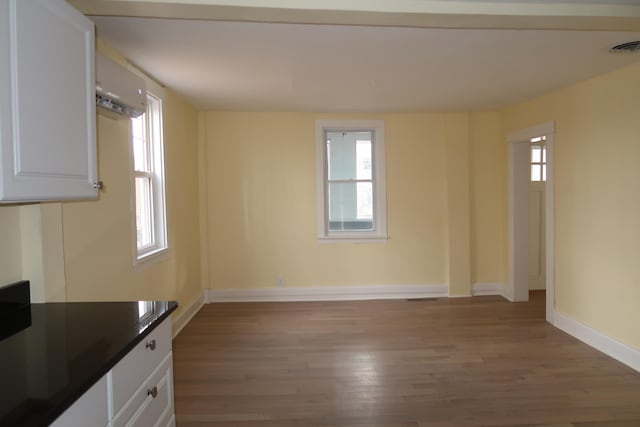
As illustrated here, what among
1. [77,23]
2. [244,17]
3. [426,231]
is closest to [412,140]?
[426,231]

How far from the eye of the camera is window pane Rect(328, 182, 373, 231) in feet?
17.3

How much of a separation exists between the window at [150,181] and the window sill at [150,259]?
0.04 feet

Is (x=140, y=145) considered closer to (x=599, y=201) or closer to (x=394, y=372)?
(x=394, y=372)

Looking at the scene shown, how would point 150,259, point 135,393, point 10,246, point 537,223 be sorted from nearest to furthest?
1. point 135,393
2. point 10,246
3. point 150,259
4. point 537,223

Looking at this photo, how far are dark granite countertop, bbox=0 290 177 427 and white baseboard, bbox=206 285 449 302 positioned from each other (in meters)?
3.27

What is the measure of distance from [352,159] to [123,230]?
3.15 m

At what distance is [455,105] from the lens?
4730 millimetres

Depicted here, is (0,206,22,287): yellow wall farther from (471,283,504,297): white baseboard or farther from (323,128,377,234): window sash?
(471,283,504,297): white baseboard

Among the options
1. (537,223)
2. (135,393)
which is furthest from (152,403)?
(537,223)

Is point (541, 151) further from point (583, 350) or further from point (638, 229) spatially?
point (583, 350)

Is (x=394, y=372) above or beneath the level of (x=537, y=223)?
beneath

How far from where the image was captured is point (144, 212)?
3.58m

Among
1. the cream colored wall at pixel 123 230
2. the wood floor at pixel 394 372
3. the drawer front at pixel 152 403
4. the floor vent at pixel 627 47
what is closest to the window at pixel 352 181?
the wood floor at pixel 394 372

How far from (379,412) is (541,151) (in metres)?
4.50
